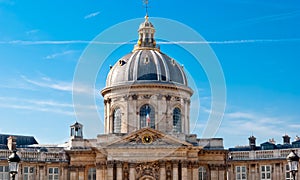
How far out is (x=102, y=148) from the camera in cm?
6212

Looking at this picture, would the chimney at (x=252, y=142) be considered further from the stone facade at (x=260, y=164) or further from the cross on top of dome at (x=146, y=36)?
the cross on top of dome at (x=146, y=36)

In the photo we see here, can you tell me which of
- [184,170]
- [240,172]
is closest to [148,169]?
[184,170]

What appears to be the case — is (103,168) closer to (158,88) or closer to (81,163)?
(81,163)

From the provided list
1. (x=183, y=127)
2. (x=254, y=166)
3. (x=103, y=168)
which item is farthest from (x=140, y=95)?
(x=254, y=166)

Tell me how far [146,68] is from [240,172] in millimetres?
17454

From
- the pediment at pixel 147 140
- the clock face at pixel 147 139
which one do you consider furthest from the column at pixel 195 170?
the clock face at pixel 147 139

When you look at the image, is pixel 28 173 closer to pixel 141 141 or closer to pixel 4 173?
pixel 4 173

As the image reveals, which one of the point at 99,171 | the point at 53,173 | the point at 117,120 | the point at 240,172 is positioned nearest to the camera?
the point at 99,171

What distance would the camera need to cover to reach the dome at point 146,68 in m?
70.8

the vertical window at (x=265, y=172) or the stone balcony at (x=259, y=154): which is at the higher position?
the stone balcony at (x=259, y=154)

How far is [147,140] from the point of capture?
61969 mm

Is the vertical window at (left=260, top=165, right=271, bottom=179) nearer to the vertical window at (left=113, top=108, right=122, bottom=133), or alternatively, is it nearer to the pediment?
the pediment

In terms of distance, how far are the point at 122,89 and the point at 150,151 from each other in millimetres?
11949

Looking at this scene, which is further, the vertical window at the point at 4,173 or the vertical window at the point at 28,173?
the vertical window at the point at 28,173
